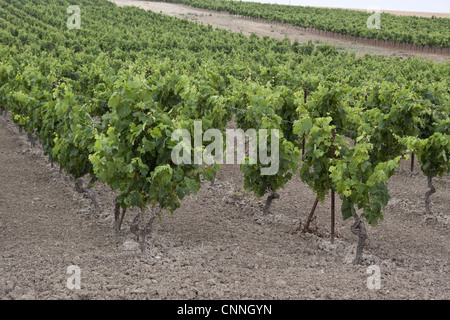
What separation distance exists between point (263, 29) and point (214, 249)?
50681 millimetres

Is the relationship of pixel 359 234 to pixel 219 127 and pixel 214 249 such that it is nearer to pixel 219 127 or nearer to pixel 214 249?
pixel 214 249

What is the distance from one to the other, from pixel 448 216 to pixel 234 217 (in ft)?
14.6

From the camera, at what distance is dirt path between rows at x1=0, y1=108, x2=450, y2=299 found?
6480 millimetres

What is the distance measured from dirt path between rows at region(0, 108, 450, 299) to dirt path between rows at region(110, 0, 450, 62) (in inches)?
1340

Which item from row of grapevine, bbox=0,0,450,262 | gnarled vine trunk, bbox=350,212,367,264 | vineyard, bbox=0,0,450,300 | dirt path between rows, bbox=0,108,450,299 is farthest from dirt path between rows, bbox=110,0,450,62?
gnarled vine trunk, bbox=350,212,367,264

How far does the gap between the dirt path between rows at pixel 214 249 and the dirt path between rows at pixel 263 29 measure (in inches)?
1340

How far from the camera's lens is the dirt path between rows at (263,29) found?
148ft

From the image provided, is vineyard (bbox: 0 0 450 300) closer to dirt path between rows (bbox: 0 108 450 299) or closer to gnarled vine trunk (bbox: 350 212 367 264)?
gnarled vine trunk (bbox: 350 212 367 264)

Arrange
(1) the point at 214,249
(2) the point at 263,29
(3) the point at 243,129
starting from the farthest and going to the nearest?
(2) the point at 263,29 < (3) the point at 243,129 < (1) the point at 214,249

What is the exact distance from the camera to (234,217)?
9.53 m

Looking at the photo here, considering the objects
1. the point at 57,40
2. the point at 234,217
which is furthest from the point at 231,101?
the point at 57,40

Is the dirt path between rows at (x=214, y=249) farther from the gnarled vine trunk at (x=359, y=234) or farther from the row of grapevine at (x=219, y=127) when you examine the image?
the row of grapevine at (x=219, y=127)

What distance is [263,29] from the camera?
55719 mm

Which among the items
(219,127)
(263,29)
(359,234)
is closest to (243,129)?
(219,127)
